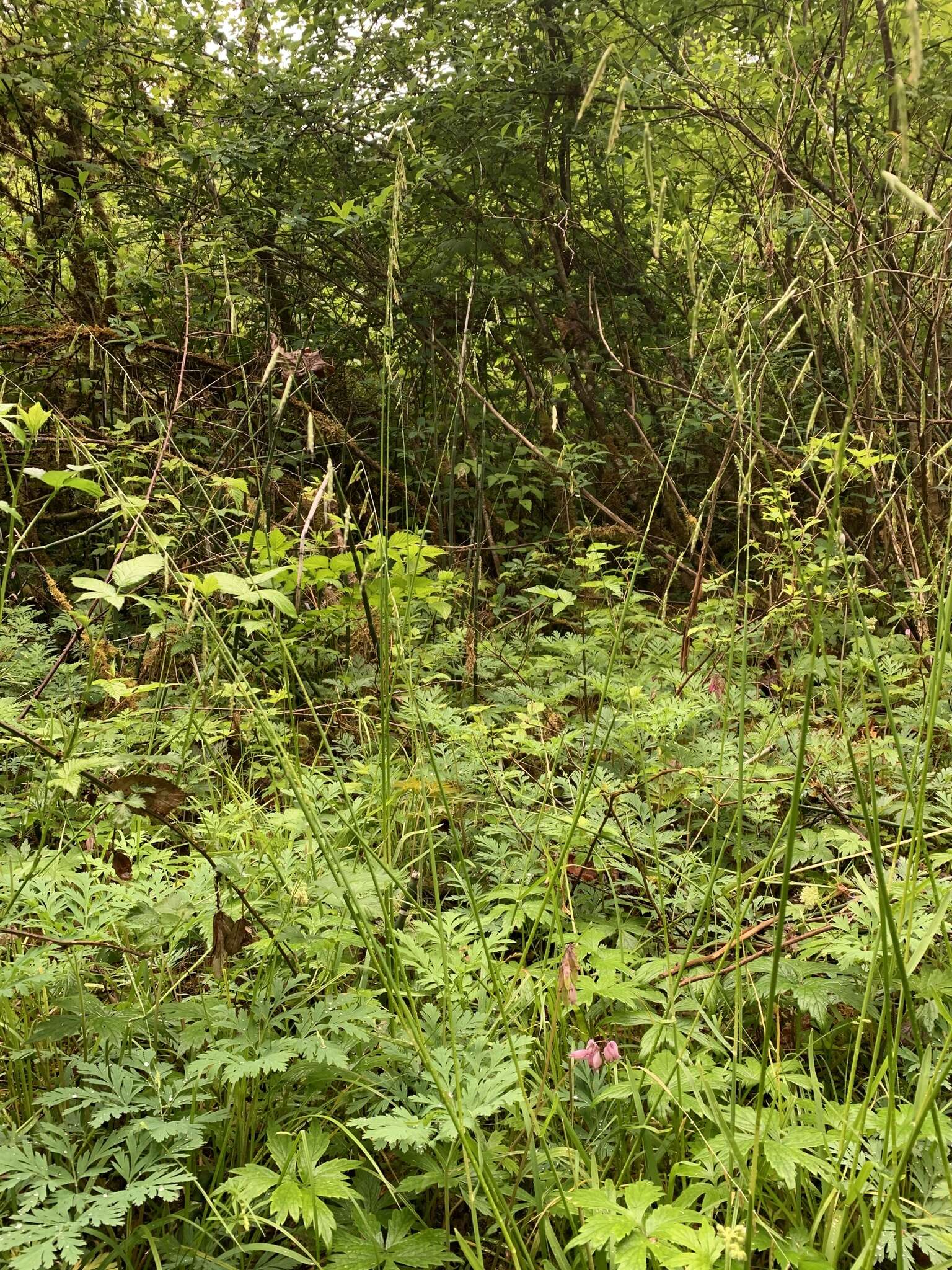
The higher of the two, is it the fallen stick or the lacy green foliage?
the fallen stick

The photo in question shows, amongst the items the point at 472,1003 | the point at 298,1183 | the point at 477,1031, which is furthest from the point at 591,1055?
the point at 298,1183

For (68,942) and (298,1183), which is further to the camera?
(68,942)

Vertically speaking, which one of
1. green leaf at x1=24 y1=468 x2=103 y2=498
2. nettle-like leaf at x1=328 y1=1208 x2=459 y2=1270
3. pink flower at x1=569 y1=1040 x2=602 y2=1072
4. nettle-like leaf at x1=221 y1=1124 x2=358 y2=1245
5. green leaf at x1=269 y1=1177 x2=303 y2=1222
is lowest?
nettle-like leaf at x1=328 y1=1208 x2=459 y2=1270

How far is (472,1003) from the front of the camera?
52.9 inches

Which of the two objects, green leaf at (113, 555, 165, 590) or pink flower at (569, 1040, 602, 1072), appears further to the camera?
pink flower at (569, 1040, 602, 1072)

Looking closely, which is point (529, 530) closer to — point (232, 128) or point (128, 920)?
point (232, 128)

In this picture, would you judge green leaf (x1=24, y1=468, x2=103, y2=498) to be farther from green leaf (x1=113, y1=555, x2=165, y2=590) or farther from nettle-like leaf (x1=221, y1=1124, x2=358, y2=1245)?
nettle-like leaf (x1=221, y1=1124, x2=358, y2=1245)

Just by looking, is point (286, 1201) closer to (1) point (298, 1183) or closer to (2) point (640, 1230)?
(1) point (298, 1183)

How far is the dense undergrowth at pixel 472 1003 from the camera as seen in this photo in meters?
0.98

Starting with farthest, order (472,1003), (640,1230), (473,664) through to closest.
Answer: (473,664), (472,1003), (640,1230)

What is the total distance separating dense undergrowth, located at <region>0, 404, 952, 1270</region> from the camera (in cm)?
98

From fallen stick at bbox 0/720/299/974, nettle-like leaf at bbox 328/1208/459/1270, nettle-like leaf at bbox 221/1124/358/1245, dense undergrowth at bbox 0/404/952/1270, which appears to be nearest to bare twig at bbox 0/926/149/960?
dense undergrowth at bbox 0/404/952/1270

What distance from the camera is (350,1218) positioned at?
1.07 meters

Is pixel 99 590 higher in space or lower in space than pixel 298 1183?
higher
